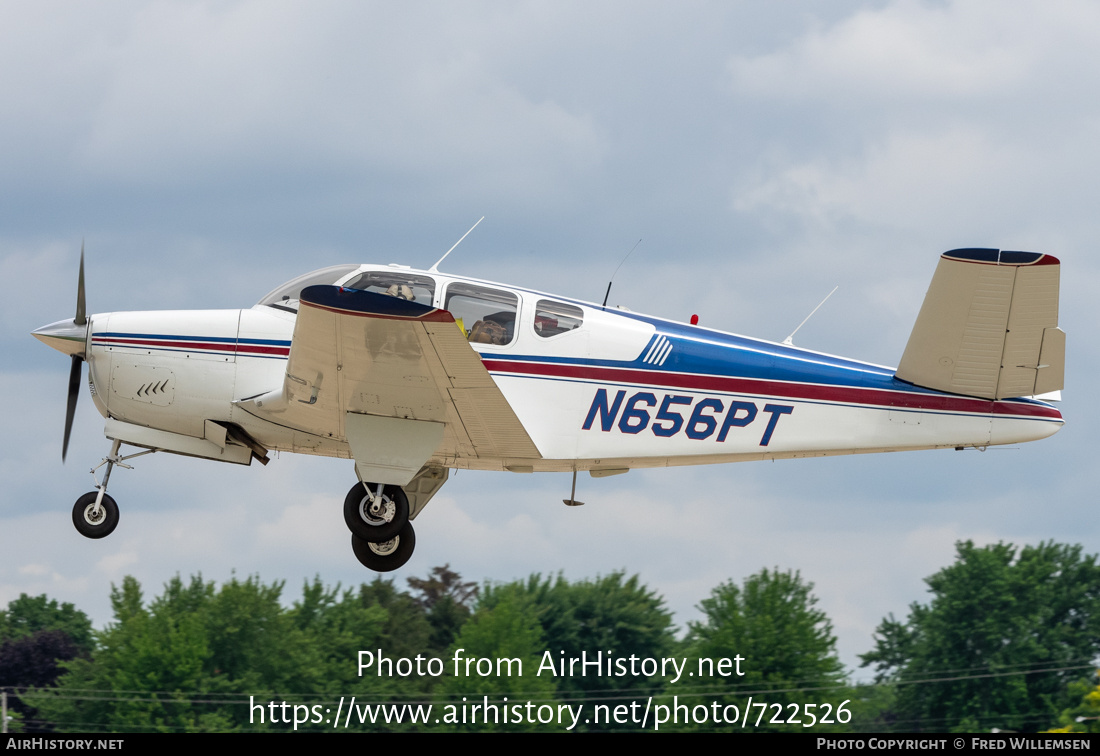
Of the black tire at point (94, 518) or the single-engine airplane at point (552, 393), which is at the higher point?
the single-engine airplane at point (552, 393)

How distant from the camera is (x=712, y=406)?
38.0ft

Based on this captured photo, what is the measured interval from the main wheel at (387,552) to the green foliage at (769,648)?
2272 cm

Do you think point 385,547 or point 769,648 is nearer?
point 385,547

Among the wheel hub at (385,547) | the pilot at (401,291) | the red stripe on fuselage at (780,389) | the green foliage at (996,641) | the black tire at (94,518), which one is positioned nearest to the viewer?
the pilot at (401,291)

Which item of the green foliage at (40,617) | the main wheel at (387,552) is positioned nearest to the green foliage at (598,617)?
the green foliage at (40,617)

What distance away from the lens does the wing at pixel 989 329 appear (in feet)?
34.8

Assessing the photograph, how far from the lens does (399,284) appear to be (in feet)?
37.0

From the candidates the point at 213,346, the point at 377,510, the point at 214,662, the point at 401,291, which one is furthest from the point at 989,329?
the point at 214,662

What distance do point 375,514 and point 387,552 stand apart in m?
0.77

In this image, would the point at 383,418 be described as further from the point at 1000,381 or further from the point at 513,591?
the point at 513,591

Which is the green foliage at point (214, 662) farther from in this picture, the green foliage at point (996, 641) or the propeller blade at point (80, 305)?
the propeller blade at point (80, 305)

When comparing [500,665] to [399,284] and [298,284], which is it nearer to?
[298,284]

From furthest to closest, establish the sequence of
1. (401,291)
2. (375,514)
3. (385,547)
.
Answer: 1. (385,547)
2. (375,514)
3. (401,291)

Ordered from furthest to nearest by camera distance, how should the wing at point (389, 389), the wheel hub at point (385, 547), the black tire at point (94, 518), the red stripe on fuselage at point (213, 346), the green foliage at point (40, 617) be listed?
the green foliage at point (40, 617) < the wheel hub at point (385, 547) < the black tire at point (94, 518) < the red stripe on fuselage at point (213, 346) < the wing at point (389, 389)
